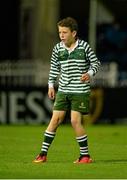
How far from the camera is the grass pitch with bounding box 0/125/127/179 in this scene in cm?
1300

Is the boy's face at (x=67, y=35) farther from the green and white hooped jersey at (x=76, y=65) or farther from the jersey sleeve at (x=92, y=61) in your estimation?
the jersey sleeve at (x=92, y=61)

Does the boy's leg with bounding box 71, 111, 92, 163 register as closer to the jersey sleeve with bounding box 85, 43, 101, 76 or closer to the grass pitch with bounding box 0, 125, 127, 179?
the grass pitch with bounding box 0, 125, 127, 179

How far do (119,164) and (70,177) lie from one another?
6.00 ft

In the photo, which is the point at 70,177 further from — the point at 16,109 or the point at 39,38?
the point at 39,38

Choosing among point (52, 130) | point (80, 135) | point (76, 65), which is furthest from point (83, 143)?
point (76, 65)

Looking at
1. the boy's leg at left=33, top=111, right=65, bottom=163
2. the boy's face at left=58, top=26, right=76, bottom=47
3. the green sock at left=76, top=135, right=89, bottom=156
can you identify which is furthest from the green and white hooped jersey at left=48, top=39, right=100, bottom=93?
the green sock at left=76, top=135, right=89, bottom=156

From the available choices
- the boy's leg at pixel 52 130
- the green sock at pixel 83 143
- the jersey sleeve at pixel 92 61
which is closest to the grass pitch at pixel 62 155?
the boy's leg at pixel 52 130

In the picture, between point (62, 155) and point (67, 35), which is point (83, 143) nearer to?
point (62, 155)

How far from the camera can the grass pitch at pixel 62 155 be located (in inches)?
512

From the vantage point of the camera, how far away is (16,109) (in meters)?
26.5

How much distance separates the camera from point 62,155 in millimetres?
15875

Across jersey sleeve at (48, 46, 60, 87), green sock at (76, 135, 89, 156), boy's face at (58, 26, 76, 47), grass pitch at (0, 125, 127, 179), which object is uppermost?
boy's face at (58, 26, 76, 47)

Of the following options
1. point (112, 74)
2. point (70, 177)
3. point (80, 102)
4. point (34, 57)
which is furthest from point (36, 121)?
point (70, 177)

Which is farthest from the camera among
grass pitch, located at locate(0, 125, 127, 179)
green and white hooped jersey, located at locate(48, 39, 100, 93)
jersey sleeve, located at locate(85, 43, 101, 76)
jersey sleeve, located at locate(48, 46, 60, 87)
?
jersey sleeve, located at locate(48, 46, 60, 87)
